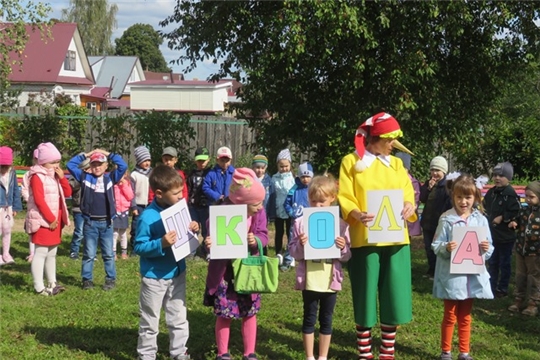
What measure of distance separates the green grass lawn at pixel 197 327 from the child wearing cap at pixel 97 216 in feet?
0.67

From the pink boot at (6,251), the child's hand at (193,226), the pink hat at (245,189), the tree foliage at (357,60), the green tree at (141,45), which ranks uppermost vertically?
the green tree at (141,45)

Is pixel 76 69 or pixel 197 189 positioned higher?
pixel 76 69

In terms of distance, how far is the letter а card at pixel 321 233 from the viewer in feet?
18.5

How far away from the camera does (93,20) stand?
214 ft

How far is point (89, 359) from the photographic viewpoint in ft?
20.0

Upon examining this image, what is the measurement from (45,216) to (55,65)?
147 ft

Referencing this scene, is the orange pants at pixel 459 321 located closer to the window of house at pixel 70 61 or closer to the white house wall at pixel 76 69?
the white house wall at pixel 76 69

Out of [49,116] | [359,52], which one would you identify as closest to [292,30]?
[359,52]

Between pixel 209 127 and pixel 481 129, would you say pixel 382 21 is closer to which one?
pixel 481 129

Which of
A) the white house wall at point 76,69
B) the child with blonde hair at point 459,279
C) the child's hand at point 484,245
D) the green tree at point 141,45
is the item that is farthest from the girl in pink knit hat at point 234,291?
the green tree at point 141,45

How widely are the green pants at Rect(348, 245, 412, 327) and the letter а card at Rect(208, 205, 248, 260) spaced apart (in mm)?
927

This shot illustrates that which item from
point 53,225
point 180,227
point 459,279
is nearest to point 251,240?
point 180,227

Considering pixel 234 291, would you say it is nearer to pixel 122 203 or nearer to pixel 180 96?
pixel 122 203

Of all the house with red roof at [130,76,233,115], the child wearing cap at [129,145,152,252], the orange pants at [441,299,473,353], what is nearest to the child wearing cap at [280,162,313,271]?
the child wearing cap at [129,145,152,252]
